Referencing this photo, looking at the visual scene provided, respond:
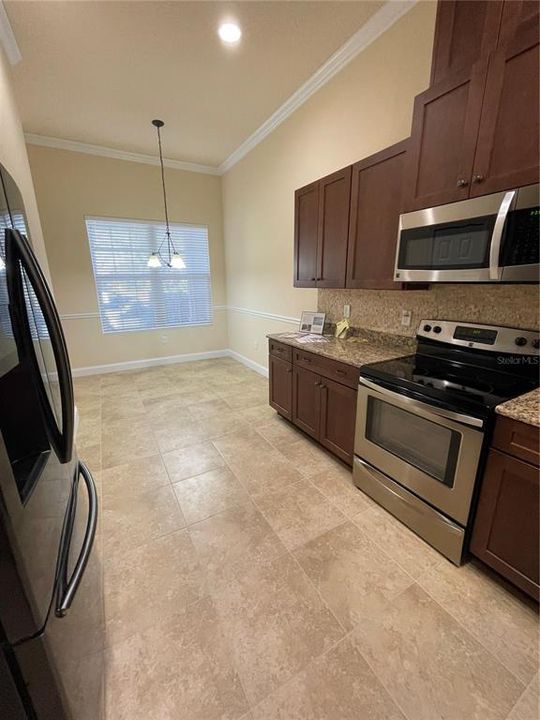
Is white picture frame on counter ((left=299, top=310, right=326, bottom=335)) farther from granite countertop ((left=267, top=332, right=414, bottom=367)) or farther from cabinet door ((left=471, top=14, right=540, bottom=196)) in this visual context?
cabinet door ((left=471, top=14, right=540, bottom=196))

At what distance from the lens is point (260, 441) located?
2.83m

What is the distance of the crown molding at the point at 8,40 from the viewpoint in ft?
6.95

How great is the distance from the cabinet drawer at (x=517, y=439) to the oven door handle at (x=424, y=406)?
0.26 feet

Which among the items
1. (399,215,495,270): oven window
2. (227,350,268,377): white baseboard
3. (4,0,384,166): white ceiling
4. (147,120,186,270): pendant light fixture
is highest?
(4,0,384,166): white ceiling

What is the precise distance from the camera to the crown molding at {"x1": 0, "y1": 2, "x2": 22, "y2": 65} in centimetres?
212

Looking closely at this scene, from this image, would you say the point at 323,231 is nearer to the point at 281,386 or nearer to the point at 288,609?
the point at 281,386

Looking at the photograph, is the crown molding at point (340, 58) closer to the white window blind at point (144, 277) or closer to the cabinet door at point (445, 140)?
the cabinet door at point (445, 140)

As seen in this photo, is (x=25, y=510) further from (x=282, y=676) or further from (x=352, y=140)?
(x=352, y=140)

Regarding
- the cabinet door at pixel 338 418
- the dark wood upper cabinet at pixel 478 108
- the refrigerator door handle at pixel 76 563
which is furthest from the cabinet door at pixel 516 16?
the refrigerator door handle at pixel 76 563

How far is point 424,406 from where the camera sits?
62.8 inches

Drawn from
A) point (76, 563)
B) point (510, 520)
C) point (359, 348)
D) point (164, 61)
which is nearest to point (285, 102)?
point (164, 61)

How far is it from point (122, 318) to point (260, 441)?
337 centimetres

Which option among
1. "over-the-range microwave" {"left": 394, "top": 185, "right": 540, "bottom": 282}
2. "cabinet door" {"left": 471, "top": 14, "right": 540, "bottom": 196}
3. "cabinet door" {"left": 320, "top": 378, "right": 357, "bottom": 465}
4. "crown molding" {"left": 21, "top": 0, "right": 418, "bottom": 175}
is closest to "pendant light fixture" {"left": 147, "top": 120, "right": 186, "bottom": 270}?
"crown molding" {"left": 21, "top": 0, "right": 418, "bottom": 175}

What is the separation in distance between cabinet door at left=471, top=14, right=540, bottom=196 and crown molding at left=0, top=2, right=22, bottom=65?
3.07m
